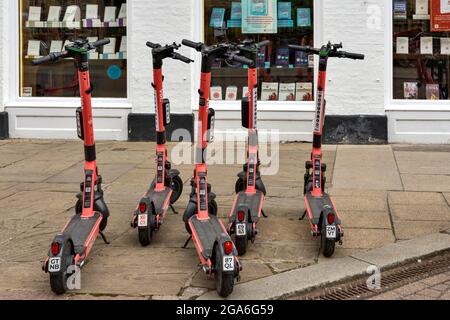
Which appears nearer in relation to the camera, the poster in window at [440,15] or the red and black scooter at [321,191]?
the red and black scooter at [321,191]

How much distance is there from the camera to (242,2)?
11.4m

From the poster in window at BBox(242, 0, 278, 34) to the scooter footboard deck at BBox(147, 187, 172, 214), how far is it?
219 inches

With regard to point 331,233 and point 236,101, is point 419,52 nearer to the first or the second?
point 236,101

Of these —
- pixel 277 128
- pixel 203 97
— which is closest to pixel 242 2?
pixel 277 128

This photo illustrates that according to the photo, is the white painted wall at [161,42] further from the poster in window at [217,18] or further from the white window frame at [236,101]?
the poster in window at [217,18]

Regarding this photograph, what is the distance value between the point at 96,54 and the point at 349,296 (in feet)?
27.0

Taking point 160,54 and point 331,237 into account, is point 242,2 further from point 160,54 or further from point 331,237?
point 331,237

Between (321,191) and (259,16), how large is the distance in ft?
18.7

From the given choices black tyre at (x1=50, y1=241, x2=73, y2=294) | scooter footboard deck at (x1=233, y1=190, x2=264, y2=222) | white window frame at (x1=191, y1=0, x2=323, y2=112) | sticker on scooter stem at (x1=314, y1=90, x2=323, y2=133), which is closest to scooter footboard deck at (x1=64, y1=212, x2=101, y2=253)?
black tyre at (x1=50, y1=241, x2=73, y2=294)

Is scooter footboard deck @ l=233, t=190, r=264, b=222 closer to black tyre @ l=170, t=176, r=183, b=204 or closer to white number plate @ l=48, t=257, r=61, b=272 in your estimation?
black tyre @ l=170, t=176, r=183, b=204

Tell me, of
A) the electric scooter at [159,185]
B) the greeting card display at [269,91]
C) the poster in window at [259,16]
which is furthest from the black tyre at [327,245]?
the poster in window at [259,16]

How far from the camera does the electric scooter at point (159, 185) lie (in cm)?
573

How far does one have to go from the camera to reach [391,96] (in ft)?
36.7

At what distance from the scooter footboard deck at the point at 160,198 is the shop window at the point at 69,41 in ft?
18.1
